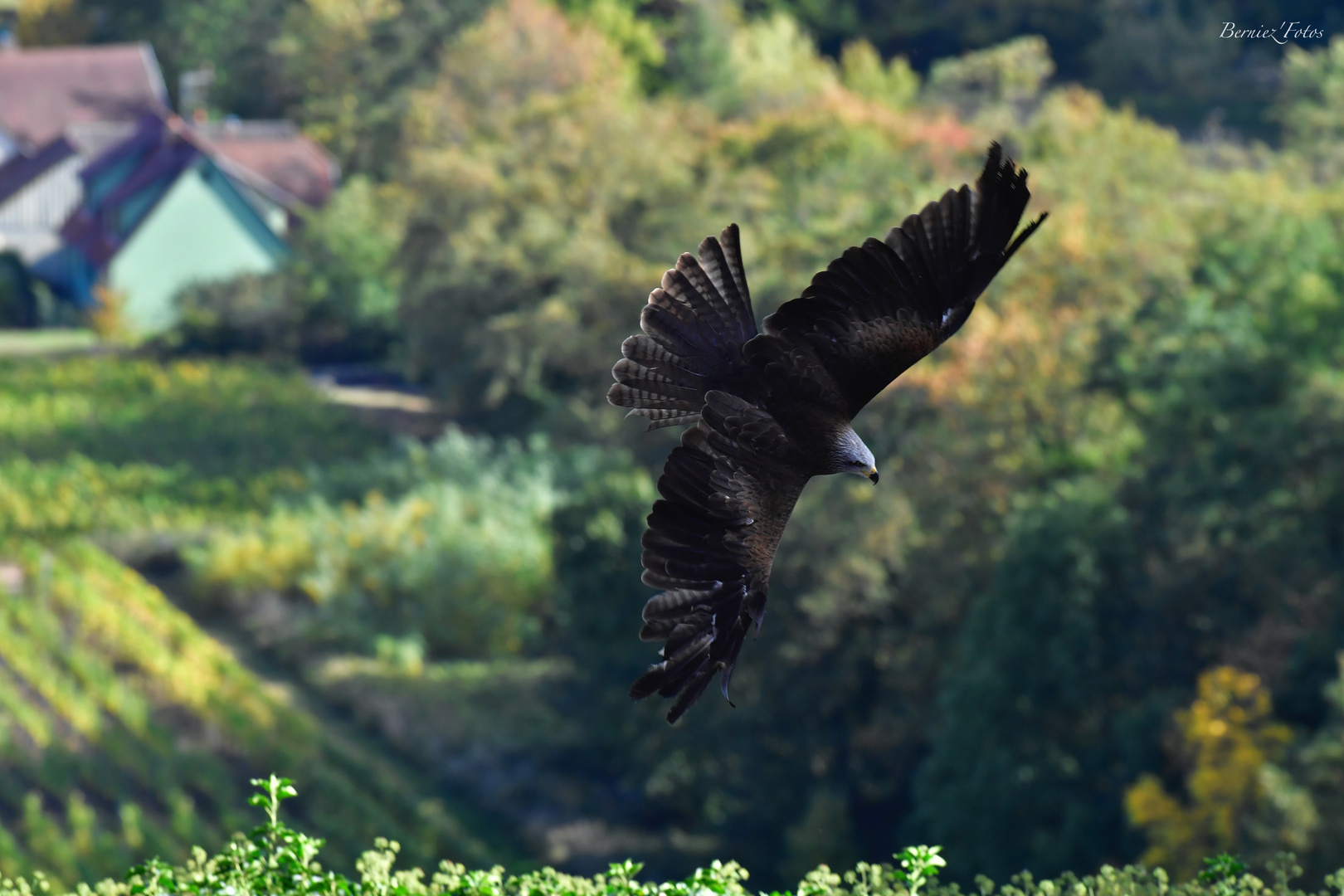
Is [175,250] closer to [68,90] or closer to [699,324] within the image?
[68,90]

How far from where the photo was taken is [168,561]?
25047mm

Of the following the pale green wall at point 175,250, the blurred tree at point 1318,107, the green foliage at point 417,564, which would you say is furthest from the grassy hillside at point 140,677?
the blurred tree at point 1318,107

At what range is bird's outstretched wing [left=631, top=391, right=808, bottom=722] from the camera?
5.59 m

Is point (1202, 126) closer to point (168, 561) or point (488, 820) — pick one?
point (168, 561)

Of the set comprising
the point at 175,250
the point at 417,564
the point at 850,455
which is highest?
the point at 175,250

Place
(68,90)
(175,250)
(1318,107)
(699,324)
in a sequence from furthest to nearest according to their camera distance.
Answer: (68,90), (175,250), (1318,107), (699,324)

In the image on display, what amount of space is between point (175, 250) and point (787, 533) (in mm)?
29703

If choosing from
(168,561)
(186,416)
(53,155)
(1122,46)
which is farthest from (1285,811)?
(53,155)

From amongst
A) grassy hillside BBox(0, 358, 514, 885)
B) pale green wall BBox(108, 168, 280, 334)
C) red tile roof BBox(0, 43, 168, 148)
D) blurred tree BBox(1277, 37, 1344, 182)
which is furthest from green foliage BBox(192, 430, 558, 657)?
red tile roof BBox(0, 43, 168, 148)

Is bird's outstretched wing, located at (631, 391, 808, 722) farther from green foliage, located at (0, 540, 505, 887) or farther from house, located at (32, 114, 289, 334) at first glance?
house, located at (32, 114, 289, 334)

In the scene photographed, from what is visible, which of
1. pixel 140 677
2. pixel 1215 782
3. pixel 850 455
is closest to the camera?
pixel 850 455

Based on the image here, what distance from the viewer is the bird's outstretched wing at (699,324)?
5812 millimetres

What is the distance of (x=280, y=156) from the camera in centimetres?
4575
